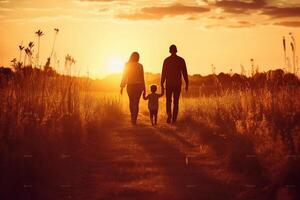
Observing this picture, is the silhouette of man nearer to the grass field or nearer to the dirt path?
the grass field

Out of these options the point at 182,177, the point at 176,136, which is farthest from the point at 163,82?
the point at 182,177

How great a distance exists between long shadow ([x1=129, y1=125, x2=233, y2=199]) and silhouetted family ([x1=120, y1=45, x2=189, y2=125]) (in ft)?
17.9

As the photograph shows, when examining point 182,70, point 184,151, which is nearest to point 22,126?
point 184,151

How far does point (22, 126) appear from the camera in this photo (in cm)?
880

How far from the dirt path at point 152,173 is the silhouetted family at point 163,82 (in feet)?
15.6

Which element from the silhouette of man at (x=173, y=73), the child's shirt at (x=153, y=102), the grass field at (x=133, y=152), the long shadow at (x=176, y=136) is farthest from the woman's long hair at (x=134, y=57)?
the grass field at (x=133, y=152)

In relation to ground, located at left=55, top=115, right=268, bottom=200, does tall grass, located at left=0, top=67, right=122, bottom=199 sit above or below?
above

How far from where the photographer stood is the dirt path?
697 cm

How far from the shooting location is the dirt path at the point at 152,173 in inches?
275

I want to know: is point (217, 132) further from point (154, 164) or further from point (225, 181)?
point (225, 181)

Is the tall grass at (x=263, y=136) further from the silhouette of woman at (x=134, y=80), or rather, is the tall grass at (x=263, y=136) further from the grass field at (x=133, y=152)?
the silhouette of woman at (x=134, y=80)

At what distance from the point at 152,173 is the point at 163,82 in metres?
9.39

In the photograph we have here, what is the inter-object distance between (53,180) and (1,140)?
1138 millimetres

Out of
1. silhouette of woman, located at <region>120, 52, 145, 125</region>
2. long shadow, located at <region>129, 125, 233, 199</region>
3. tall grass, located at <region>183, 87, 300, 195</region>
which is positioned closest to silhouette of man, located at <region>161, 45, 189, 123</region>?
silhouette of woman, located at <region>120, 52, 145, 125</region>
